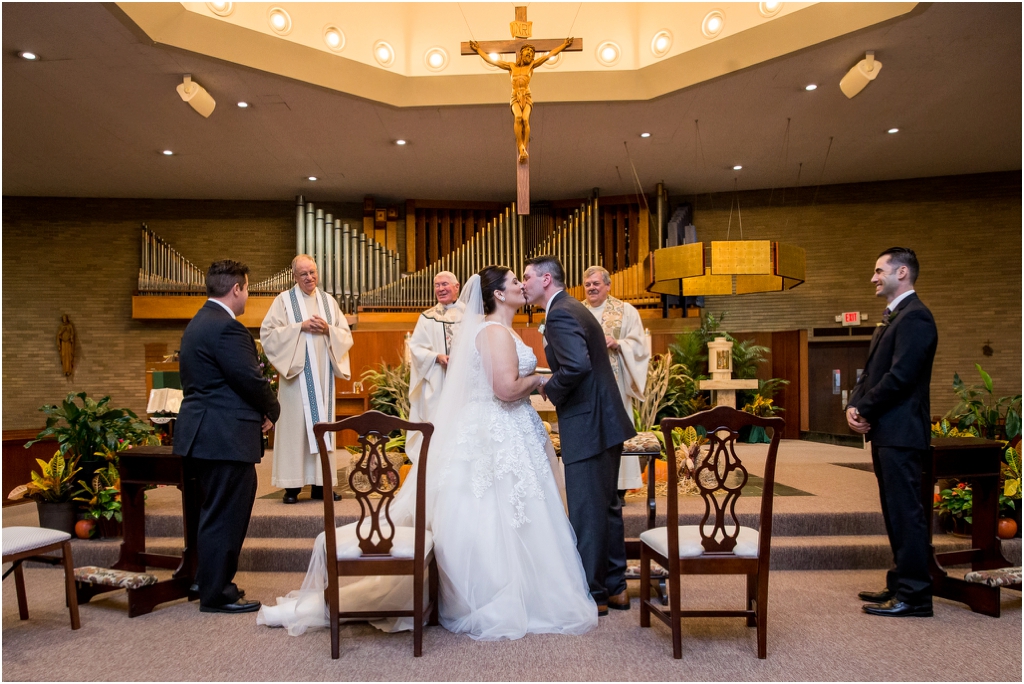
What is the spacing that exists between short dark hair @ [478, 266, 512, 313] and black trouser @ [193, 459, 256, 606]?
134 centimetres

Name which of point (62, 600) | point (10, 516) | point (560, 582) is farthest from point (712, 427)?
point (10, 516)

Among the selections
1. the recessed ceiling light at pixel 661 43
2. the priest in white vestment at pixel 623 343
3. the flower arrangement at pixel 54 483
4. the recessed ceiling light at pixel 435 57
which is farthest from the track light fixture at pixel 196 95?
the recessed ceiling light at pixel 661 43

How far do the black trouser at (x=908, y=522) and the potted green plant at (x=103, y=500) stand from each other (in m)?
4.31

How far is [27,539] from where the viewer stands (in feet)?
10.1

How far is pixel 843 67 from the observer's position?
6.68 metres

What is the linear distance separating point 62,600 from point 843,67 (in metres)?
7.22

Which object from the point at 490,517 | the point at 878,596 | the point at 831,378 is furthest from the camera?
the point at 831,378

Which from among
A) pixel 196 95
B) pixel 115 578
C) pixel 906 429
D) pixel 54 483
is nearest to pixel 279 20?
pixel 196 95

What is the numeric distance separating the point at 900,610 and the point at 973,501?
1026mm

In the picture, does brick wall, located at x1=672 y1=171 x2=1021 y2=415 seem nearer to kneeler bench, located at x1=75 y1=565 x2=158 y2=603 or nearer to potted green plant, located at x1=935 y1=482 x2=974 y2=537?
potted green plant, located at x1=935 y1=482 x2=974 y2=537

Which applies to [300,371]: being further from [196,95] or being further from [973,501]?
[973,501]

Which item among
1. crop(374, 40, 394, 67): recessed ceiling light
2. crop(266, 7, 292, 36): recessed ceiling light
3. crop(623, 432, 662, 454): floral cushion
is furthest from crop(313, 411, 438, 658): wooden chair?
crop(374, 40, 394, 67): recessed ceiling light

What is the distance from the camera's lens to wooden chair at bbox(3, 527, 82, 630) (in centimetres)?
302

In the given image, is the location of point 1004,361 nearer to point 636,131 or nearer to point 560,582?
point 636,131
